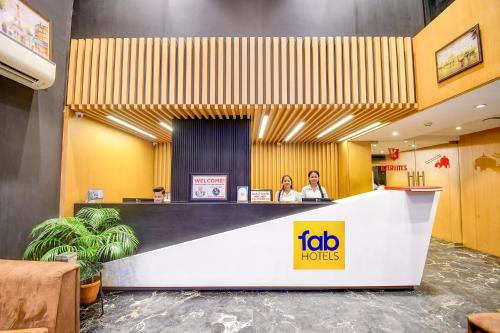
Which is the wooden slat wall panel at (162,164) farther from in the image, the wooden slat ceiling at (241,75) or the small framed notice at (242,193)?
the small framed notice at (242,193)

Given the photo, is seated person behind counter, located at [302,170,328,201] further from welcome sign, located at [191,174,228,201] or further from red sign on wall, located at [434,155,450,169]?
red sign on wall, located at [434,155,450,169]

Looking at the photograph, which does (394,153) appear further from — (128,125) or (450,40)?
(128,125)

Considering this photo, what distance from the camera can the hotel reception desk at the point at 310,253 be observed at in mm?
3490

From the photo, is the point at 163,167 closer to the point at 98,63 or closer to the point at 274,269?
the point at 98,63

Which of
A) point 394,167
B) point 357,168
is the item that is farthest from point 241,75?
point 394,167

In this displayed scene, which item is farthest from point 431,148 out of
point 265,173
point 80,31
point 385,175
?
point 80,31

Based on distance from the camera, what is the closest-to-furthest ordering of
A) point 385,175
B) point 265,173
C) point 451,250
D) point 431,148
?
point 451,250, point 431,148, point 265,173, point 385,175

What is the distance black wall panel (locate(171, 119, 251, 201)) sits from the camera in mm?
4402

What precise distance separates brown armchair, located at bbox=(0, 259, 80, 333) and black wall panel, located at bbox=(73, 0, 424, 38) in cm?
408

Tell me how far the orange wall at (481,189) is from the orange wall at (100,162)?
312 inches

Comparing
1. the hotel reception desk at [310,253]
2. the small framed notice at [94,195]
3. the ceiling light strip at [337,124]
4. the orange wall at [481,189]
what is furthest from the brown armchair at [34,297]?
the orange wall at [481,189]

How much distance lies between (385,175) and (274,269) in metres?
6.83

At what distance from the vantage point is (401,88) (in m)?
3.87

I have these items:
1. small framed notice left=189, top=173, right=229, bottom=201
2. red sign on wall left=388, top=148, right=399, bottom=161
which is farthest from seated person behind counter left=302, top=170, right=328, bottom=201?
red sign on wall left=388, top=148, right=399, bottom=161
